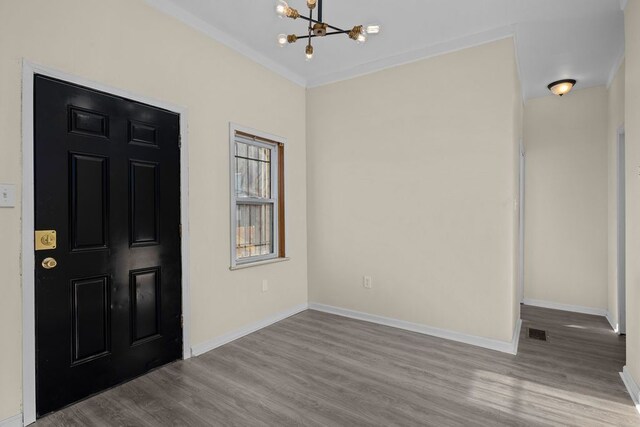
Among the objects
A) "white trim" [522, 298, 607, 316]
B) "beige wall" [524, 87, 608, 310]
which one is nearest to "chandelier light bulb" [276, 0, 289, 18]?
"beige wall" [524, 87, 608, 310]

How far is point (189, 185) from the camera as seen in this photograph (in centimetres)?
292

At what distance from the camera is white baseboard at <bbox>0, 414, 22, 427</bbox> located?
189 cm

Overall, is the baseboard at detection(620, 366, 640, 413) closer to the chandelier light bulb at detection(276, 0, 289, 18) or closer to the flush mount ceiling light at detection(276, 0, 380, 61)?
the flush mount ceiling light at detection(276, 0, 380, 61)

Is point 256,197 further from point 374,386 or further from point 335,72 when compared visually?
point 374,386

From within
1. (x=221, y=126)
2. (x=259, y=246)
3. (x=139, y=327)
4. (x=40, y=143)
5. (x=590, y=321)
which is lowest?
(x=590, y=321)

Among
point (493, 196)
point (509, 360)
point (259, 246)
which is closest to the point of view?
point (509, 360)

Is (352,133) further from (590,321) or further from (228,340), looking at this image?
(590,321)

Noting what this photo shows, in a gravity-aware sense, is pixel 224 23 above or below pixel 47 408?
above

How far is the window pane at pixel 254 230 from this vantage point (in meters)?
3.62

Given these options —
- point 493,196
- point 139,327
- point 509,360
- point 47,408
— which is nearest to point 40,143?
point 139,327

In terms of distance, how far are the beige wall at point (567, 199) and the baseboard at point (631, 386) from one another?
2056mm

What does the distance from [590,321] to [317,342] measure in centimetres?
331

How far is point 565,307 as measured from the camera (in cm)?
437

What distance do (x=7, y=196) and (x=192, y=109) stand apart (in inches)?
58.6
